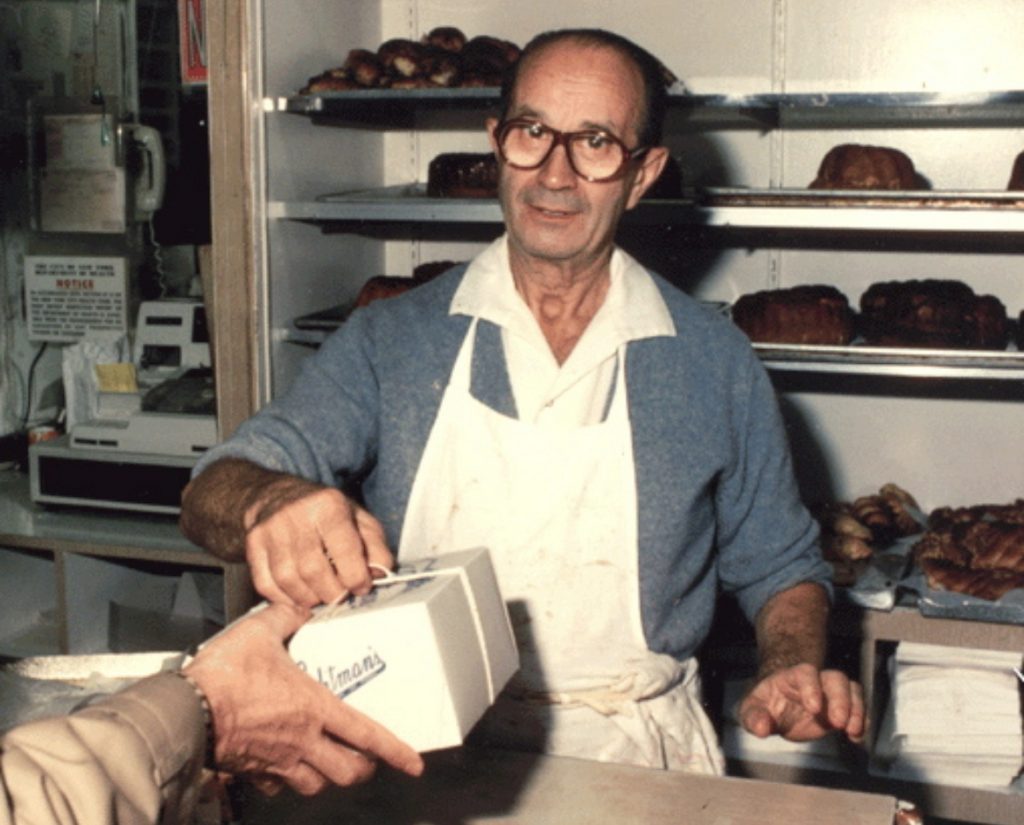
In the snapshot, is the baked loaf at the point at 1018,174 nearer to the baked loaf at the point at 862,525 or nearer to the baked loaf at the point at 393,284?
the baked loaf at the point at 862,525

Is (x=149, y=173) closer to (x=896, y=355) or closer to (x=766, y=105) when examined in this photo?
(x=766, y=105)

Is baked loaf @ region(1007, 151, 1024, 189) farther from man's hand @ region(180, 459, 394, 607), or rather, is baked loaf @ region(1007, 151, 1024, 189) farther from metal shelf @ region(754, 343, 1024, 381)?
man's hand @ region(180, 459, 394, 607)

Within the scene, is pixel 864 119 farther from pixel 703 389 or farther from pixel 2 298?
pixel 2 298

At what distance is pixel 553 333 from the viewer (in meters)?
2.03

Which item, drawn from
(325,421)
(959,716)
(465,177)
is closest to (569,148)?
(325,421)

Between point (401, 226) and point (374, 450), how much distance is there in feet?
5.17

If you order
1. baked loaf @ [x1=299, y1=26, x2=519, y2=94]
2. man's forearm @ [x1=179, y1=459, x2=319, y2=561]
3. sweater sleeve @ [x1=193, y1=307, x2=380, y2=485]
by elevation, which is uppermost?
baked loaf @ [x1=299, y1=26, x2=519, y2=94]

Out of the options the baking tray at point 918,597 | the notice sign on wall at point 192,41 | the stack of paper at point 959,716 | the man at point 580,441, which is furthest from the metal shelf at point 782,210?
the stack of paper at point 959,716

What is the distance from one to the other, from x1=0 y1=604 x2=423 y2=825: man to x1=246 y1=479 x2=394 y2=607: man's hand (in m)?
0.04

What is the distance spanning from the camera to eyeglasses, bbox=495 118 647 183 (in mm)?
1938

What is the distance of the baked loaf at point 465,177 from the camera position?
9.62 feet

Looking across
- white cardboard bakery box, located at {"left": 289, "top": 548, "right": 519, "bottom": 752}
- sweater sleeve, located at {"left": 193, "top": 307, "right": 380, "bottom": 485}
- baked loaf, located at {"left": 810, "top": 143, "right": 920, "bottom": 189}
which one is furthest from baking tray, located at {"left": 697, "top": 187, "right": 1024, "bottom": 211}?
white cardboard bakery box, located at {"left": 289, "top": 548, "right": 519, "bottom": 752}

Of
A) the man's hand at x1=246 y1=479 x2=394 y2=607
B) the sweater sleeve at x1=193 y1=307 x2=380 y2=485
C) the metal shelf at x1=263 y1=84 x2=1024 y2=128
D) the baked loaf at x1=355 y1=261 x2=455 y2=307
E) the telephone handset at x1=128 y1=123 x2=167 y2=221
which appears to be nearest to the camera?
the man's hand at x1=246 y1=479 x2=394 y2=607

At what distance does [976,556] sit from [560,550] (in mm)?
1277
